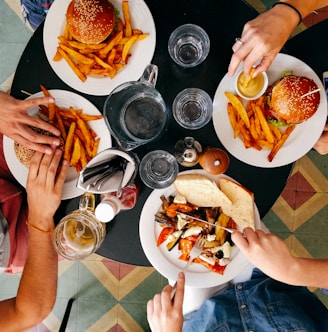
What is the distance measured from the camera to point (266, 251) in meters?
1.40

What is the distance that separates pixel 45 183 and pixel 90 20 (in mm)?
599

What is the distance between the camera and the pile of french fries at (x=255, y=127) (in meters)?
1.47

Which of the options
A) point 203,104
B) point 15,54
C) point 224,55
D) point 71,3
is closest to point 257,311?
point 203,104

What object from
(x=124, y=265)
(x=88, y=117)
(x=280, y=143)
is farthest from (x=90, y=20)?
(x=124, y=265)

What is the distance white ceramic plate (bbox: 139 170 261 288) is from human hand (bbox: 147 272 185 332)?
0.14m

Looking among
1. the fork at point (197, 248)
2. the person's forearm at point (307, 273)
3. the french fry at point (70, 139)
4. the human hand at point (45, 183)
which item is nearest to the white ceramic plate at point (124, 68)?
the french fry at point (70, 139)

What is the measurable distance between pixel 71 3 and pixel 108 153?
57 cm

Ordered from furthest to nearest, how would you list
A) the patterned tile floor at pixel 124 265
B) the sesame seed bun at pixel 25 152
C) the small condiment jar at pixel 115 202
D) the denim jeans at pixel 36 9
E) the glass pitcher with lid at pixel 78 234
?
the patterned tile floor at pixel 124 265 → the denim jeans at pixel 36 9 → the sesame seed bun at pixel 25 152 → the glass pitcher with lid at pixel 78 234 → the small condiment jar at pixel 115 202

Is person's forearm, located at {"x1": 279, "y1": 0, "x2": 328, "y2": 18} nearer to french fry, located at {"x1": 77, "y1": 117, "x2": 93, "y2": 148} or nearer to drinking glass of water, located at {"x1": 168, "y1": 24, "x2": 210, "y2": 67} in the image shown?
drinking glass of water, located at {"x1": 168, "y1": 24, "x2": 210, "y2": 67}

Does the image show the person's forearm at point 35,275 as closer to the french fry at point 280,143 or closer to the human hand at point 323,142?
the french fry at point 280,143

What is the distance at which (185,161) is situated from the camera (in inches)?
59.8

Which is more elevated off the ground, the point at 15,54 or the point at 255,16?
the point at 255,16

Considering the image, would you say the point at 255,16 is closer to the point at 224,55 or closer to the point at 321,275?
the point at 224,55

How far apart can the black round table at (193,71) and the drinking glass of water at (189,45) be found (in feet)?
0.07
